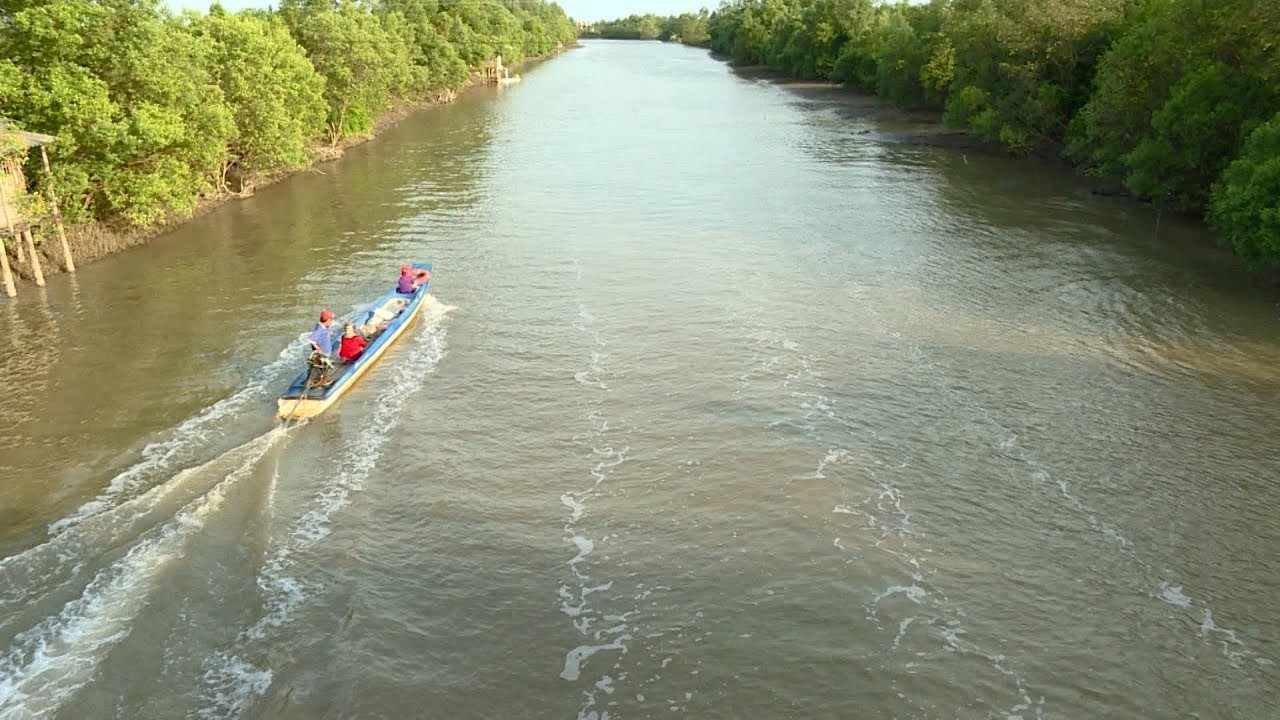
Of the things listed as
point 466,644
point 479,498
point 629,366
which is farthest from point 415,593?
point 629,366

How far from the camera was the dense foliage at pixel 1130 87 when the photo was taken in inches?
1165

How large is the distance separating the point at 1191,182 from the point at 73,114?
133ft

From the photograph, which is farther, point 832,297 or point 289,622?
point 832,297

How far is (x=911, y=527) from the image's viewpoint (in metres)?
15.9

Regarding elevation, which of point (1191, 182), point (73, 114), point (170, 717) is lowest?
point (170, 717)

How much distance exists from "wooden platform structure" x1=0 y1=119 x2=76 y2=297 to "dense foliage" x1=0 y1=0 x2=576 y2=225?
1.11m

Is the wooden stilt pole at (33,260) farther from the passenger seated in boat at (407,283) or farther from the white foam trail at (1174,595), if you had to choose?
the white foam trail at (1174,595)

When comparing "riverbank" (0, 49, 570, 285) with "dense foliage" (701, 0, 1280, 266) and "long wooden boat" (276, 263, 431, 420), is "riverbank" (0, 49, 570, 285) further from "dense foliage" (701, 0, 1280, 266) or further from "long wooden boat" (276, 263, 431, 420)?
"dense foliage" (701, 0, 1280, 266)

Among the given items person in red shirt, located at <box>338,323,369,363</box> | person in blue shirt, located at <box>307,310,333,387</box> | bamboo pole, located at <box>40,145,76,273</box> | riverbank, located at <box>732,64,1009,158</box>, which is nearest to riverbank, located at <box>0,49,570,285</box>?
bamboo pole, located at <box>40,145,76,273</box>

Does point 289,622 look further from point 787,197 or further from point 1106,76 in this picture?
point 1106,76

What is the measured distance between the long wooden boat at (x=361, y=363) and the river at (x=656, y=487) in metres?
0.41

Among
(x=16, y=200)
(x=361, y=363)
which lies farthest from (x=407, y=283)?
(x=16, y=200)

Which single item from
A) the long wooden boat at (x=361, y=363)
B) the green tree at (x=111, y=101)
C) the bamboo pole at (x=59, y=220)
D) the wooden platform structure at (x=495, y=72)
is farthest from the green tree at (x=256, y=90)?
the wooden platform structure at (x=495, y=72)

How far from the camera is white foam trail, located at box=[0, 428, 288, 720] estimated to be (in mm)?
11859
